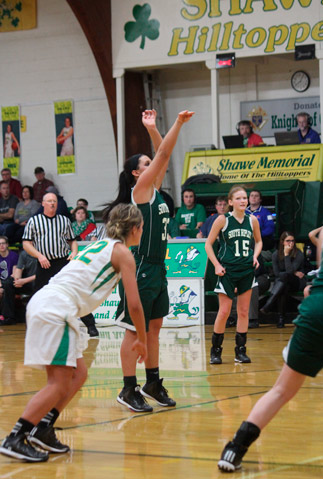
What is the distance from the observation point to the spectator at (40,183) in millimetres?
18812

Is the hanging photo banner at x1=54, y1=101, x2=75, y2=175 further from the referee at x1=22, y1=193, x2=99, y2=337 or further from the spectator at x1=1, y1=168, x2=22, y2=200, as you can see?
the referee at x1=22, y1=193, x2=99, y2=337

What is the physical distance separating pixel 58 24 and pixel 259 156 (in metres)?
7.02

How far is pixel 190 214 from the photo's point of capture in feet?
47.3

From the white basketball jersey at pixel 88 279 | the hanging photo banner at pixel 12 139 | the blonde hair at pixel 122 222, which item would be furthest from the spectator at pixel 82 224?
the white basketball jersey at pixel 88 279

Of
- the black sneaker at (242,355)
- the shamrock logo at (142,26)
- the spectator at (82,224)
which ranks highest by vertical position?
the shamrock logo at (142,26)

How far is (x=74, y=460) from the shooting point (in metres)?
4.25

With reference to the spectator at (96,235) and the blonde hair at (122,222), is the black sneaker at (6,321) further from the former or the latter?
the blonde hair at (122,222)

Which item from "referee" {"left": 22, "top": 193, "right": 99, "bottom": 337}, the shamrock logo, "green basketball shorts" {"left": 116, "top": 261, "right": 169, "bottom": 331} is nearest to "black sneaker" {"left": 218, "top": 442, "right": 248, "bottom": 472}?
"green basketball shorts" {"left": 116, "top": 261, "right": 169, "bottom": 331}

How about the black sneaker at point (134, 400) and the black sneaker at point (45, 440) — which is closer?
the black sneaker at point (45, 440)

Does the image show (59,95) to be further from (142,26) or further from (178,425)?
(178,425)

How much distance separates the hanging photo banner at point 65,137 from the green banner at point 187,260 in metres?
7.37

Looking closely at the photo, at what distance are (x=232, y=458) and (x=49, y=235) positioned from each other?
6.14 meters

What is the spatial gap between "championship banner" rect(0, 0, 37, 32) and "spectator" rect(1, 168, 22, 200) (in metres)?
3.86

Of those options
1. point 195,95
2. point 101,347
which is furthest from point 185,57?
point 101,347
